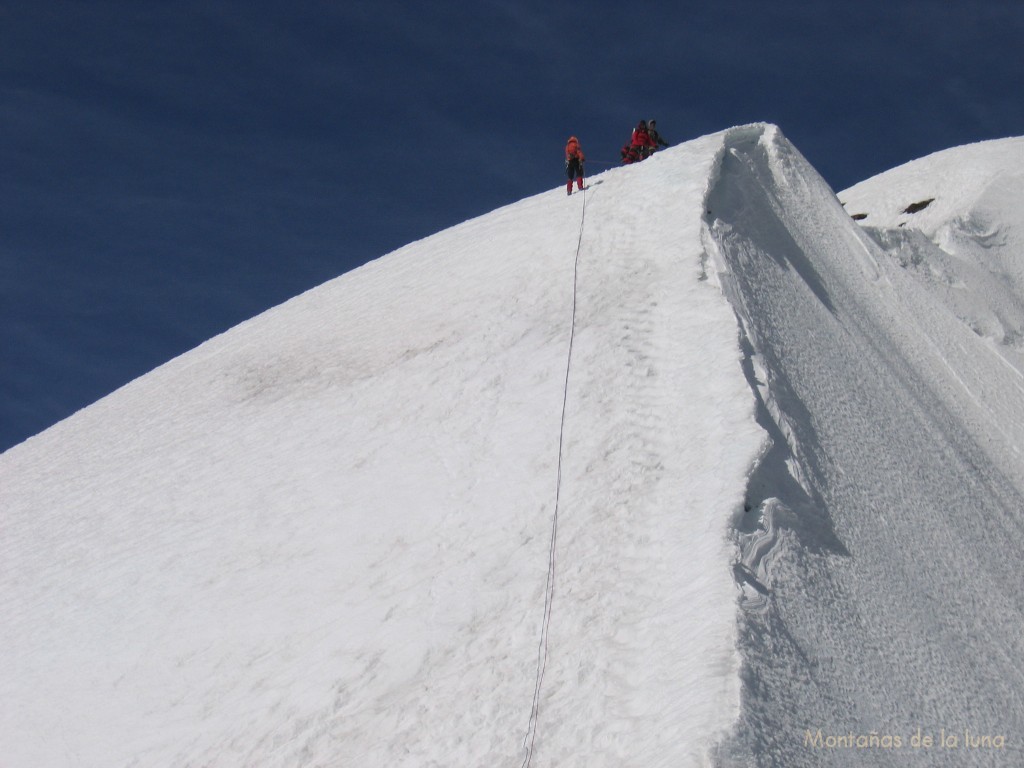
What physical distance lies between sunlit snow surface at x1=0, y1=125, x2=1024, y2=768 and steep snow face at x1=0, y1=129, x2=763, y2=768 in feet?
0.12

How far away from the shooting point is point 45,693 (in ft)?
33.3

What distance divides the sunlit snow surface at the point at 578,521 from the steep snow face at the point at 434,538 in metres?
0.04

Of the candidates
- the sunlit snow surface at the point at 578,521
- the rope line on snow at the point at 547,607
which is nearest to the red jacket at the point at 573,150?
the sunlit snow surface at the point at 578,521

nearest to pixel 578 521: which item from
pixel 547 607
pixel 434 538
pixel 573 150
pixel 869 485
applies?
pixel 547 607

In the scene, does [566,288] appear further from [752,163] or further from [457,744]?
[457,744]

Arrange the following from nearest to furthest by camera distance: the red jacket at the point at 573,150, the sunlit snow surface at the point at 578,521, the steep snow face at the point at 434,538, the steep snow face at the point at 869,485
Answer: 1. the steep snow face at the point at 869,485
2. the sunlit snow surface at the point at 578,521
3. the steep snow face at the point at 434,538
4. the red jacket at the point at 573,150

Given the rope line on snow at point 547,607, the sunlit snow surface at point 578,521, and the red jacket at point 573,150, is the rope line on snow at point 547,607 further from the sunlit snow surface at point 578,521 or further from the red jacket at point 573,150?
the red jacket at point 573,150

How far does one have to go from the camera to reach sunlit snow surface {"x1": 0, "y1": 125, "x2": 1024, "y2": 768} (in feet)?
24.1

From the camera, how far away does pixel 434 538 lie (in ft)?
32.2

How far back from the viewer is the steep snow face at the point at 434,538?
7.55 m

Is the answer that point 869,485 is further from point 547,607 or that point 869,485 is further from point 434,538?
point 434,538

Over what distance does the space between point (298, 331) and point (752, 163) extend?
7579 millimetres

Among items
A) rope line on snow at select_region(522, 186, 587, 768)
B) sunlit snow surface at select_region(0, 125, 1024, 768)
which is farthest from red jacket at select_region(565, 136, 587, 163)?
rope line on snow at select_region(522, 186, 587, 768)

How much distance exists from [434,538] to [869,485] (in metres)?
3.98
